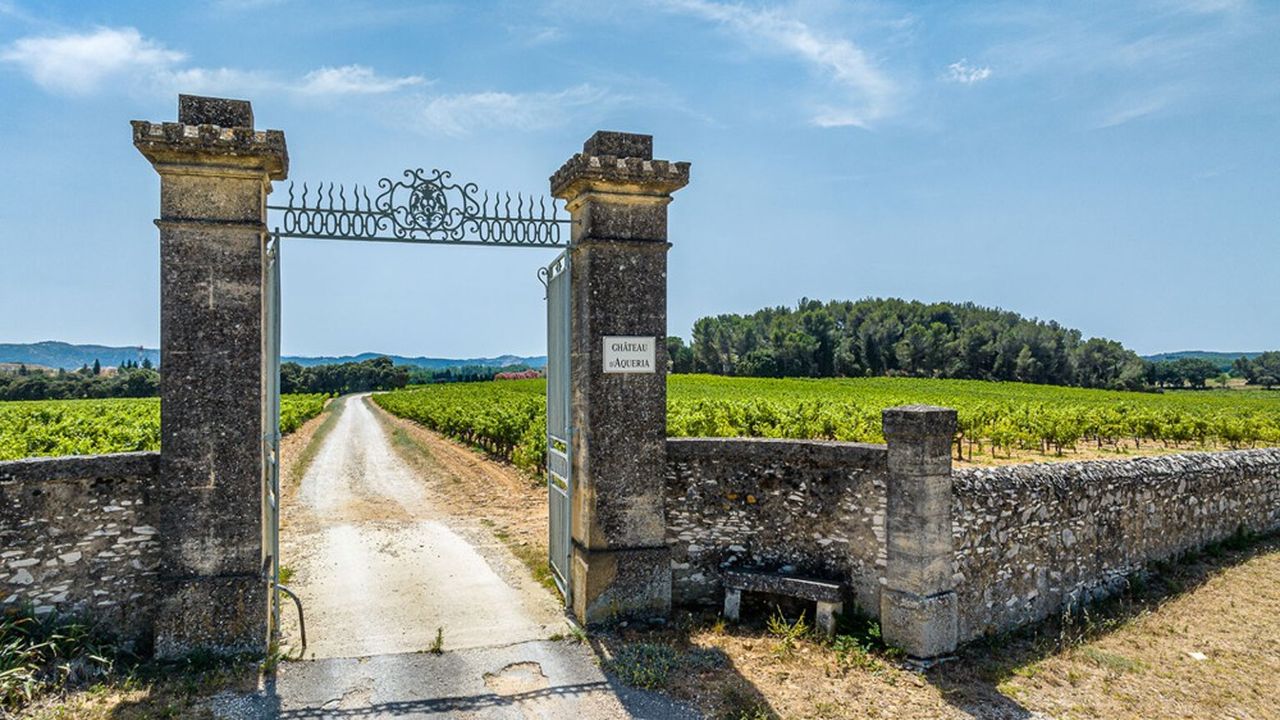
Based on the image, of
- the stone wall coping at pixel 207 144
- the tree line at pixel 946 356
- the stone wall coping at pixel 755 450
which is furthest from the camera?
the tree line at pixel 946 356

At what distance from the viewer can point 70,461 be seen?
17.1 feet

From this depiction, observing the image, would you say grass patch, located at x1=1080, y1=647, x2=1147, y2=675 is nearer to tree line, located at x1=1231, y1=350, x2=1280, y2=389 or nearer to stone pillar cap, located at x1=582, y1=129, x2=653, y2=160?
stone pillar cap, located at x1=582, y1=129, x2=653, y2=160

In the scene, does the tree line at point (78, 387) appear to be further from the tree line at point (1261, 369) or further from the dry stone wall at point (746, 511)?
the tree line at point (1261, 369)

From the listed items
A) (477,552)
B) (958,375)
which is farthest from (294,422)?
(958,375)

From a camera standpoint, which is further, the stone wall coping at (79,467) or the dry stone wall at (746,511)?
the dry stone wall at (746,511)

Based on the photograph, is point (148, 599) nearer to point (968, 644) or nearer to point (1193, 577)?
point (968, 644)

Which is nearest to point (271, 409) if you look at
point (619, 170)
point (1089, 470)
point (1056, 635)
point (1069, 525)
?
point (619, 170)

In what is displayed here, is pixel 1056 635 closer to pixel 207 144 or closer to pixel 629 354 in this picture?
pixel 629 354

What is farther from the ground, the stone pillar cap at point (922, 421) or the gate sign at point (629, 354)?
the gate sign at point (629, 354)

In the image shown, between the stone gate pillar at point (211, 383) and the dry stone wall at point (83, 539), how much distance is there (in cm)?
21

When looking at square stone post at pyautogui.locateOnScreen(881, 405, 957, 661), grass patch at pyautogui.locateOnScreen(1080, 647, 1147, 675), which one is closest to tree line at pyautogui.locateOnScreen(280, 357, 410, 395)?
square stone post at pyautogui.locateOnScreen(881, 405, 957, 661)

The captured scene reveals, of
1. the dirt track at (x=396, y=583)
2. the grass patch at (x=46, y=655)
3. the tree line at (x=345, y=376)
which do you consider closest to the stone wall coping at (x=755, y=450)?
the dirt track at (x=396, y=583)

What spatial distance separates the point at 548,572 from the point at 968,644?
13.4ft

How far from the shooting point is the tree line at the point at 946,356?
239 feet
